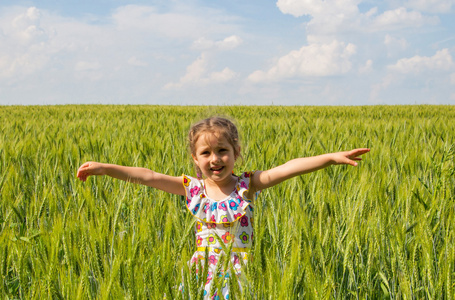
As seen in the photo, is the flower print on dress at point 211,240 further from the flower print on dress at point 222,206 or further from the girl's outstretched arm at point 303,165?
the girl's outstretched arm at point 303,165

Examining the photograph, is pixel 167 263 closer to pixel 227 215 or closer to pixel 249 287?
pixel 249 287

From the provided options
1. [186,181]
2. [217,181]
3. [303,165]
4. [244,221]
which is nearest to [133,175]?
[186,181]

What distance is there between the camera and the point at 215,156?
148cm

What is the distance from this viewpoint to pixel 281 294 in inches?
29.2

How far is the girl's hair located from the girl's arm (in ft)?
0.51

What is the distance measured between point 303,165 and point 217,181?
1.11 feet

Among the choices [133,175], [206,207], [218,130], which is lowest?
[206,207]

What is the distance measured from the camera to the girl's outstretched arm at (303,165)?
4.58 ft

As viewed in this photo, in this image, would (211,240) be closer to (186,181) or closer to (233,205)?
(233,205)

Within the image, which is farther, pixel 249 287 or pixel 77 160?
pixel 77 160

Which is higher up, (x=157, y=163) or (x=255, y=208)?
(x=157, y=163)

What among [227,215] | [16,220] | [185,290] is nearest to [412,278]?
[185,290]

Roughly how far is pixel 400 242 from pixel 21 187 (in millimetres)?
1995

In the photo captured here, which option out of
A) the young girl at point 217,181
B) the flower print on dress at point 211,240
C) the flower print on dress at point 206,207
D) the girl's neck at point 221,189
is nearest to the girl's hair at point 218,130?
the young girl at point 217,181
